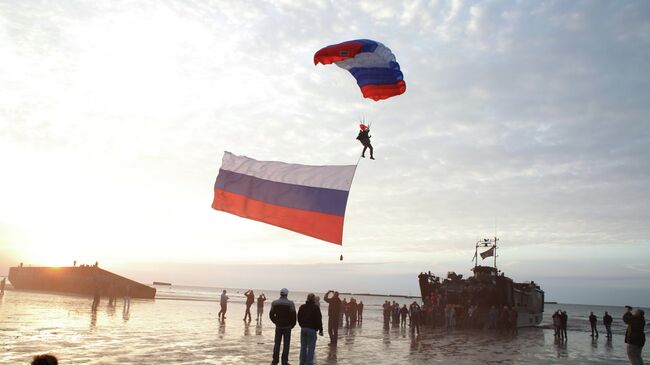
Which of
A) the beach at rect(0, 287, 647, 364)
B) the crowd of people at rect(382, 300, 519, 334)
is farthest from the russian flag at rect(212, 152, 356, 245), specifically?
the crowd of people at rect(382, 300, 519, 334)

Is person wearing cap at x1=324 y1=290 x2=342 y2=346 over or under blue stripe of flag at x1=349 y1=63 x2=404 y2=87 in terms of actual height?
under

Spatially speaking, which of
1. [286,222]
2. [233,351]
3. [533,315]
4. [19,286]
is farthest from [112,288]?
[19,286]

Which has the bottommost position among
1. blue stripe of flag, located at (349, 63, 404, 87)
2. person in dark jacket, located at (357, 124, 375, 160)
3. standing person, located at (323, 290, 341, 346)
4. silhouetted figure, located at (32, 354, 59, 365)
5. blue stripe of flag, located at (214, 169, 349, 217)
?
standing person, located at (323, 290, 341, 346)

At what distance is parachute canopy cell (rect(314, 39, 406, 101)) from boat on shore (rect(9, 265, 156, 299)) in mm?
36569

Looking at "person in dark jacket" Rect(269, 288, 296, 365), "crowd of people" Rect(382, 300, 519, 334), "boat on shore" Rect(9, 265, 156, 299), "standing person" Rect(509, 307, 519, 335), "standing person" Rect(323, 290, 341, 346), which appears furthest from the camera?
"boat on shore" Rect(9, 265, 156, 299)

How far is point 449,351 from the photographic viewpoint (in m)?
16.6

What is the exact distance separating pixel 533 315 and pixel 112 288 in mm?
30702

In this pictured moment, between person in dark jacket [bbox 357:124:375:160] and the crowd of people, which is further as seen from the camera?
the crowd of people

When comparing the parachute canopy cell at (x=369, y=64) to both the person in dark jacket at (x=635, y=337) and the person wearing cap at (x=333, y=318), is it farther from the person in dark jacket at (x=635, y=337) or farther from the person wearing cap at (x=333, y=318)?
the person in dark jacket at (x=635, y=337)

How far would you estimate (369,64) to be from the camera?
1397cm

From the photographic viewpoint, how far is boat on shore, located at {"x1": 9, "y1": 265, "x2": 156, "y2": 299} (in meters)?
46.5

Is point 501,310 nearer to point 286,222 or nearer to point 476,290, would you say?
point 476,290

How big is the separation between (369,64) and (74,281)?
159ft

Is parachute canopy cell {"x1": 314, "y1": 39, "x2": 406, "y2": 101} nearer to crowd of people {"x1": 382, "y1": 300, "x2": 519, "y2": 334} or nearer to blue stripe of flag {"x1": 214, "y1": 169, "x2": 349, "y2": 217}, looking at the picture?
blue stripe of flag {"x1": 214, "y1": 169, "x2": 349, "y2": 217}
